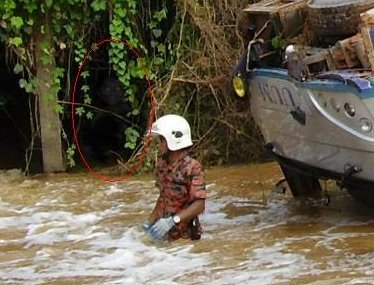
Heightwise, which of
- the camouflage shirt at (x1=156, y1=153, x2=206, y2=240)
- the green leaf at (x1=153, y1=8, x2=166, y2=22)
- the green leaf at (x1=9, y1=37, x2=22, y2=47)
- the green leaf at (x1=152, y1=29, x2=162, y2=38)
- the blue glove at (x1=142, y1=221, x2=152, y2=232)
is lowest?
the blue glove at (x1=142, y1=221, x2=152, y2=232)

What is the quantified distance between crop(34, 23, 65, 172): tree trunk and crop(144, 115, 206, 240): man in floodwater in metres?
3.77

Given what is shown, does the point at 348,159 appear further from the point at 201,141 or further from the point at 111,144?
the point at 111,144

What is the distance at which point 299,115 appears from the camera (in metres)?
7.77

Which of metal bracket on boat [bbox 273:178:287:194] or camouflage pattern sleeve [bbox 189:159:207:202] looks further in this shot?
metal bracket on boat [bbox 273:178:287:194]

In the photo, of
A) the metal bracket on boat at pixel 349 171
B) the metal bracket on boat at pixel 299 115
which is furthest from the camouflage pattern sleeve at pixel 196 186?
the metal bracket on boat at pixel 349 171

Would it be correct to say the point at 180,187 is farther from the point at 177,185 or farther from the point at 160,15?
the point at 160,15

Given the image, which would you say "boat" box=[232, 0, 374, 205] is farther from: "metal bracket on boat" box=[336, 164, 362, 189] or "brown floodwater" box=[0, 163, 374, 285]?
"brown floodwater" box=[0, 163, 374, 285]

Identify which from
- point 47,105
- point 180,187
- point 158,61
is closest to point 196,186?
point 180,187

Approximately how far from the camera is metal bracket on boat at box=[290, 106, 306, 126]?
25.4ft

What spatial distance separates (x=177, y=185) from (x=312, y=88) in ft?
4.14

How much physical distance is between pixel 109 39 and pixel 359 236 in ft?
15.0

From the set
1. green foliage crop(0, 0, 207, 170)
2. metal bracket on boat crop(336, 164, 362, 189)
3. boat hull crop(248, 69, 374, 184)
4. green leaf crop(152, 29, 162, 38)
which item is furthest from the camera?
green leaf crop(152, 29, 162, 38)

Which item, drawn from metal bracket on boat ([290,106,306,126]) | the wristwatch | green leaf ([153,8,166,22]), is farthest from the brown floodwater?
green leaf ([153,8,166,22])

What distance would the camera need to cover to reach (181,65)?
1152 centimetres
